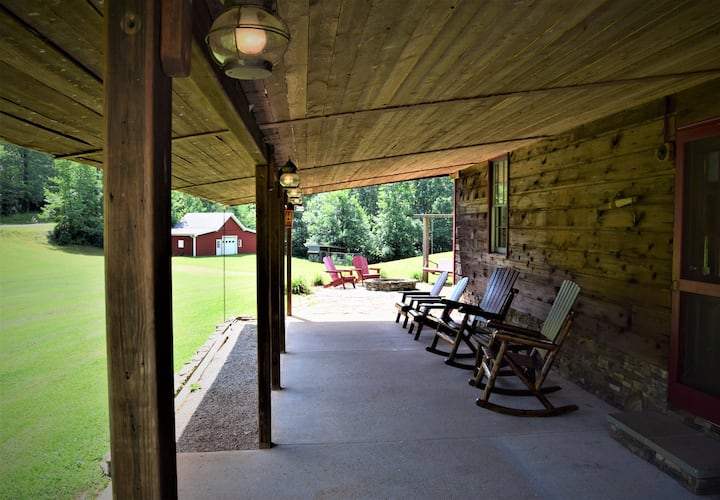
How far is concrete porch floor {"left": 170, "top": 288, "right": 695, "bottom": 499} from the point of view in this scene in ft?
8.88

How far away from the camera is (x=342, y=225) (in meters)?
27.9

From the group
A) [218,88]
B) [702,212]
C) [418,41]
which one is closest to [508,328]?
[702,212]

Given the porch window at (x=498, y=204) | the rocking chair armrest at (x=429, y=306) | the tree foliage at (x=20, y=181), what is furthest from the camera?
the porch window at (x=498, y=204)

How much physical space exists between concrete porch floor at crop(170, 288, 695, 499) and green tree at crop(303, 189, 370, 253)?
74.2ft

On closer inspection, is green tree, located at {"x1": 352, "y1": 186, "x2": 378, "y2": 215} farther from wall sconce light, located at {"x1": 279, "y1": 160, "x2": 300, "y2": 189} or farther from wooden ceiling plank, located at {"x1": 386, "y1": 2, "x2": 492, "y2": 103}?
wooden ceiling plank, located at {"x1": 386, "y1": 2, "x2": 492, "y2": 103}

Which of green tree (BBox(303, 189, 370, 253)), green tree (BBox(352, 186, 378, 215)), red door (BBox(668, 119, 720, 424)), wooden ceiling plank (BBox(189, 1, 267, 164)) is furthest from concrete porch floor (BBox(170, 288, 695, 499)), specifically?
green tree (BBox(352, 186, 378, 215))

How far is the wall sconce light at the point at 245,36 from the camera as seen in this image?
1.31 metres

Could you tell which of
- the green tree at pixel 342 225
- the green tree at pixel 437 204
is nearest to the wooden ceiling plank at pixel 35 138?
the green tree at pixel 342 225

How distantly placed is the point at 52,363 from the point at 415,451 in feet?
18.0

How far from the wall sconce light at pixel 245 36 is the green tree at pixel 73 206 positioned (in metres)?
3.20

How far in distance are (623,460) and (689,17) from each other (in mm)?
2456

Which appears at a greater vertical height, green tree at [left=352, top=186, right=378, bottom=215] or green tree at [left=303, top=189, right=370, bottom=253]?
green tree at [left=352, top=186, right=378, bottom=215]

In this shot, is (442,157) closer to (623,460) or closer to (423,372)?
(423,372)

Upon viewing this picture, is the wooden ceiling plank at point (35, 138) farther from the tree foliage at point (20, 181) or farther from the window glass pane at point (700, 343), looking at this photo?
the window glass pane at point (700, 343)
